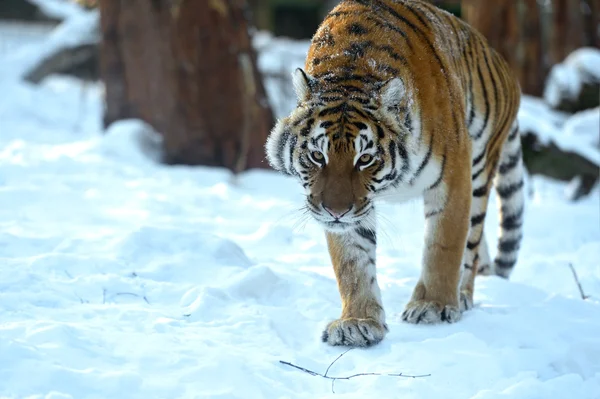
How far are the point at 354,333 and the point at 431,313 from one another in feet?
1.55

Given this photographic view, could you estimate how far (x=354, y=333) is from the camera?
3879mm

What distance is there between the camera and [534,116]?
27.3 feet

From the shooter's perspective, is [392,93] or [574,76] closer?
[392,93]

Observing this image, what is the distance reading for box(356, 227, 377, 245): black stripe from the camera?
4.19m

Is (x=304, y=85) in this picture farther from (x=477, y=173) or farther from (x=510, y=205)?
(x=510, y=205)

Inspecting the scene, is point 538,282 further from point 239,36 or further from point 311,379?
point 239,36

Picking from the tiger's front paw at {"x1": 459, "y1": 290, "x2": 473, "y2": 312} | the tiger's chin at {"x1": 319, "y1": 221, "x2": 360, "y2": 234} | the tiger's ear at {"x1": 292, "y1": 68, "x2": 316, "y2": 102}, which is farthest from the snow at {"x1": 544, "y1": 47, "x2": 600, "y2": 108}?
the tiger's chin at {"x1": 319, "y1": 221, "x2": 360, "y2": 234}

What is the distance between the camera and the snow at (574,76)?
8.83m

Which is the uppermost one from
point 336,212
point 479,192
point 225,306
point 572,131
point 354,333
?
point 336,212

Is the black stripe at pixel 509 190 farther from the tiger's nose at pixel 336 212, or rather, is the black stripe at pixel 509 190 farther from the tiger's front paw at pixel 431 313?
the tiger's nose at pixel 336 212

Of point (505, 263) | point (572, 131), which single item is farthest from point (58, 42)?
point (505, 263)

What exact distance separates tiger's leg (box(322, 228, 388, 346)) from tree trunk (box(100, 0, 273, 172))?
387cm

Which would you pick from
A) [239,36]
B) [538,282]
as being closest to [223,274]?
[538,282]

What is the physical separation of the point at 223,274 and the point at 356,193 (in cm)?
111
